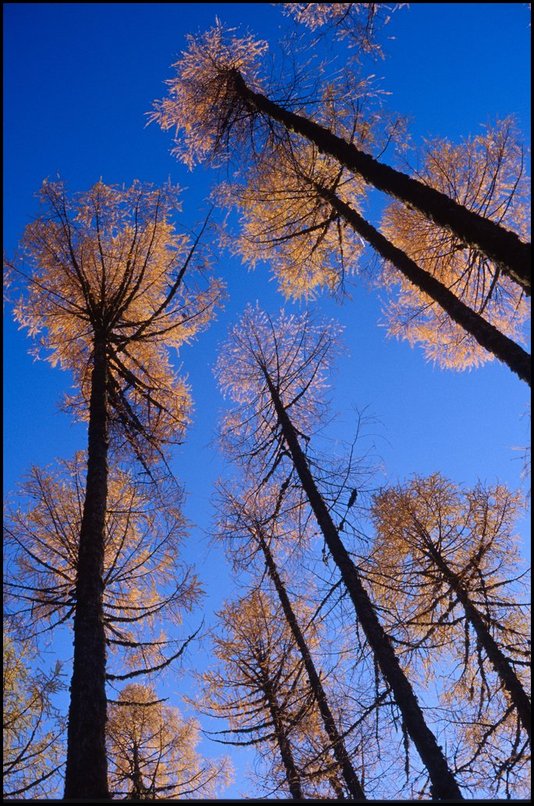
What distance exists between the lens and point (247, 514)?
8.04 metres

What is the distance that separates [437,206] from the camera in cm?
485

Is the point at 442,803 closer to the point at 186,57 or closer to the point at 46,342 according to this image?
the point at 46,342

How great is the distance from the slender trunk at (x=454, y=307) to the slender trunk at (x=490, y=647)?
5.17 meters


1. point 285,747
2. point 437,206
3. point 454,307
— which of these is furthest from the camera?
point 285,747

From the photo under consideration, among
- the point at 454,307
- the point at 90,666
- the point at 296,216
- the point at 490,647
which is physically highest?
the point at 296,216

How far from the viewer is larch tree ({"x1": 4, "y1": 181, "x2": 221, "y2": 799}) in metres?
4.91

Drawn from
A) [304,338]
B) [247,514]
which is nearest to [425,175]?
[304,338]

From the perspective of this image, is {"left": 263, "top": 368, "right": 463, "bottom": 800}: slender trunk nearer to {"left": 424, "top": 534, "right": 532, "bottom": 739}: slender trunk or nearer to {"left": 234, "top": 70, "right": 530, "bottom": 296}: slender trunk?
{"left": 424, "top": 534, "right": 532, "bottom": 739}: slender trunk

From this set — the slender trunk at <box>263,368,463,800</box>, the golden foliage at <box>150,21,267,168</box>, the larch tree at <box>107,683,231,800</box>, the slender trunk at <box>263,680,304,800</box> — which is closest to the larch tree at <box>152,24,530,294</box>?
the golden foliage at <box>150,21,267,168</box>

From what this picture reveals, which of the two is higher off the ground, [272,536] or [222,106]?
[222,106]

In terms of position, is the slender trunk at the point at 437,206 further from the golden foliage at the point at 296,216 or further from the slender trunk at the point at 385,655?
the slender trunk at the point at 385,655

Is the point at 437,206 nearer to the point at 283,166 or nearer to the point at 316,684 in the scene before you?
the point at 283,166

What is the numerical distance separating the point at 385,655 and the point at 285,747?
308cm

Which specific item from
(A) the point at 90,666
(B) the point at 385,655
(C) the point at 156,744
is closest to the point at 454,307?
(B) the point at 385,655
